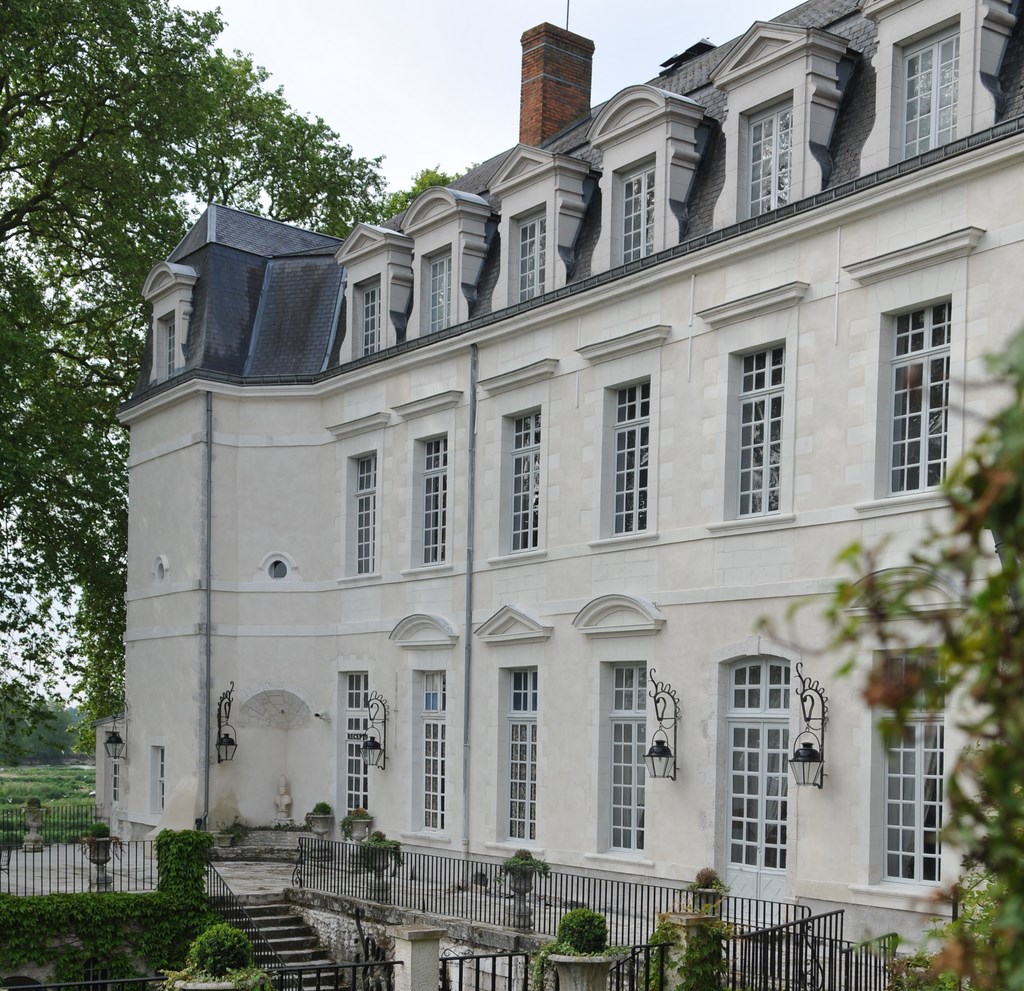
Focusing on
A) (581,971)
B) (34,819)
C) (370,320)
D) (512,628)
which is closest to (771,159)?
(512,628)

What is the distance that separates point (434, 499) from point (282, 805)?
5.21m

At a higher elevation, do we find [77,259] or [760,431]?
[77,259]

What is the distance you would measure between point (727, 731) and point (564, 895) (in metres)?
2.73

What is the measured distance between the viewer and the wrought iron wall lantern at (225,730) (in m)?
22.1

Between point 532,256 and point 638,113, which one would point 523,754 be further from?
point 638,113

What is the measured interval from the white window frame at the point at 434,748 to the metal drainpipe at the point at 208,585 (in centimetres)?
360

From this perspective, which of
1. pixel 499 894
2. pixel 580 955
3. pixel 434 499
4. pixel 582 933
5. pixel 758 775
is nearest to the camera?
pixel 580 955

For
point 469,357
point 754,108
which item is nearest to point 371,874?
point 469,357

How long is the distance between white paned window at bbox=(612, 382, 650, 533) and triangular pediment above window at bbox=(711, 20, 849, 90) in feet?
11.6

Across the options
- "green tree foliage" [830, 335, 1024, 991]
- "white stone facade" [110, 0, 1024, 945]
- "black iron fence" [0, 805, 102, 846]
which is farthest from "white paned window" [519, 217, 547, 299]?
"green tree foliage" [830, 335, 1024, 991]

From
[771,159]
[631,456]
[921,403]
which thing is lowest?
[631,456]

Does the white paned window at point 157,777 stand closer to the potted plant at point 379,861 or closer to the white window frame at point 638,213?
the potted plant at point 379,861

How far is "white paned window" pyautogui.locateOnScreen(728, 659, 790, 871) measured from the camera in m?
14.8

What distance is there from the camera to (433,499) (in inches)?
827
